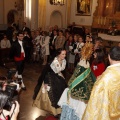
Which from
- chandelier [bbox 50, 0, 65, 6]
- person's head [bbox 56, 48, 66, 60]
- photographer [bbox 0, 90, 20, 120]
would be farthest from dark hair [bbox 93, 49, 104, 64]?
chandelier [bbox 50, 0, 65, 6]

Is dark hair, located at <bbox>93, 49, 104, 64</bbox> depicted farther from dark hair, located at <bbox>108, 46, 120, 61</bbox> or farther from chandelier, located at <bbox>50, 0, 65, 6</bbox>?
chandelier, located at <bbox>50, 0, 65, 6</bbox>

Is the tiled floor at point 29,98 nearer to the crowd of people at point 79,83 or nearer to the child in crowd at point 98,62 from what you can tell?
the crowd of people at point 79,83

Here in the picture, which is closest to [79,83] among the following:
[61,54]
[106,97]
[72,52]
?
[106,97]

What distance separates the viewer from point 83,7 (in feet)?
49.9

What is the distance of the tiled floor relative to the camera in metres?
5.03

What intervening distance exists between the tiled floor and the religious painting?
24.7ft

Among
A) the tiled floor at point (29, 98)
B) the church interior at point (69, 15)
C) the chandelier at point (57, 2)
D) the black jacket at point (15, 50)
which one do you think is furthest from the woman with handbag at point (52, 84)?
the chandelier at point (57, 2)

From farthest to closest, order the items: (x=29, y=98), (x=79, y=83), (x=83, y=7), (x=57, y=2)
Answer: (x=83, y=7), (x=57, y=2), (x=29, y=98), (x=79, y=83)

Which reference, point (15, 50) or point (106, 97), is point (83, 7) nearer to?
point (15, 50)

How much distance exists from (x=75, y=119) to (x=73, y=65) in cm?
472

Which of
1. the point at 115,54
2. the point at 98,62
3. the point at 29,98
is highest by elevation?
the point at 115,54

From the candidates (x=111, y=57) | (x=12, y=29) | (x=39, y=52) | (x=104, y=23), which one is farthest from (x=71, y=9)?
(x=111, y=57)

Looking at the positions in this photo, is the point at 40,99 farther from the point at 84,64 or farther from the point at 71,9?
the point at 71,9

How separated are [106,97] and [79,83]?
961mm
